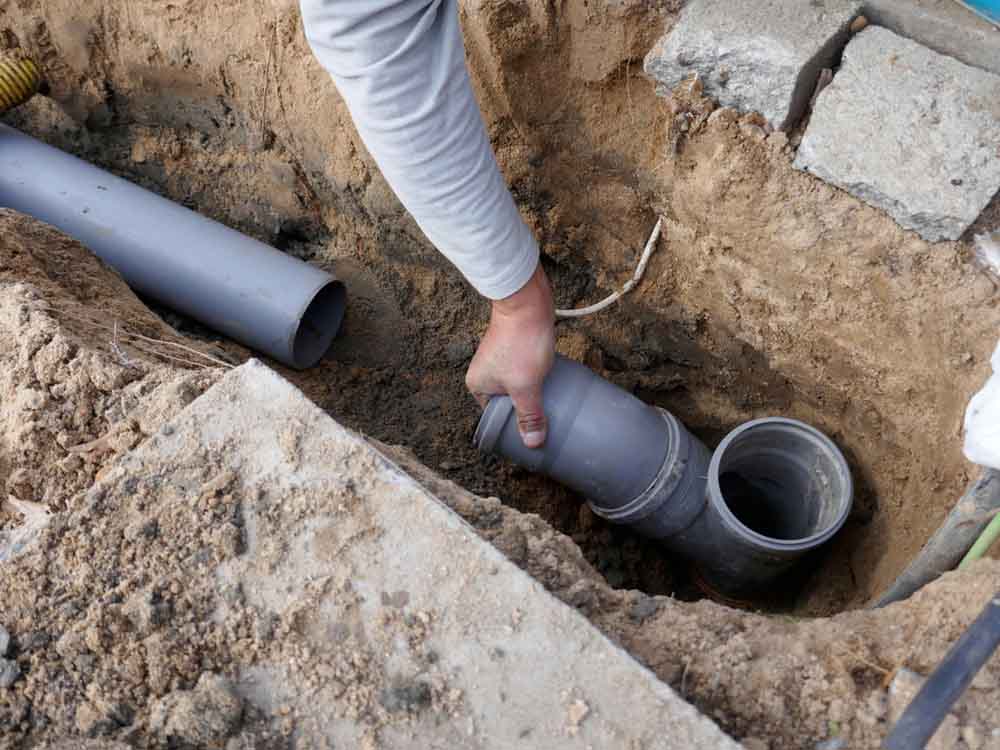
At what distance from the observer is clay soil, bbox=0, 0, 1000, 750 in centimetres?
120

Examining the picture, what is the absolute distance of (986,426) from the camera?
55.6 inches

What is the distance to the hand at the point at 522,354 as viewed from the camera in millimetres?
1812

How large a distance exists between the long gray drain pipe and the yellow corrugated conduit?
6.95 ft

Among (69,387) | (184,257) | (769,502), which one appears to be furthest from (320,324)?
(769,502)

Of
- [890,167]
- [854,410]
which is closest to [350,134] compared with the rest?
[890,167]

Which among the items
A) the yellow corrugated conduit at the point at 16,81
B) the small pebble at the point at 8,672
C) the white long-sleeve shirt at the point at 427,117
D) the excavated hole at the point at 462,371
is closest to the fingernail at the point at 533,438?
the excavated hole at the point at 462,371

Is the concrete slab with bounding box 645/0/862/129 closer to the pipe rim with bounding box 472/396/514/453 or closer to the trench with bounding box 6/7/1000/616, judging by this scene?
the trench with bounding box 6/7/1000/616

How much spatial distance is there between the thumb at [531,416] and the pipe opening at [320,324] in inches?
35.1

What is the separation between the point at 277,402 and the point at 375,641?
1.51 feet

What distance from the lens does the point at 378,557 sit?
1223 mm

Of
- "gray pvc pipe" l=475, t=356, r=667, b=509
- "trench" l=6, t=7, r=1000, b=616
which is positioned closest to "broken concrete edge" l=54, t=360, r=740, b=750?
"gray pvc pipe" l=475, t=356, r=667, b=509

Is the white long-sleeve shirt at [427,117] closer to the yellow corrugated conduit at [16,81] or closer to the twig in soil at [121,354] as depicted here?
the twig in soil at [121,354]

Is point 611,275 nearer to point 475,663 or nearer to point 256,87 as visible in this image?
point 256,87

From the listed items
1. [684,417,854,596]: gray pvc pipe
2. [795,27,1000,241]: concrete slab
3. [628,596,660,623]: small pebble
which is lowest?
[684,417,854,596]: gray pvc pipe
